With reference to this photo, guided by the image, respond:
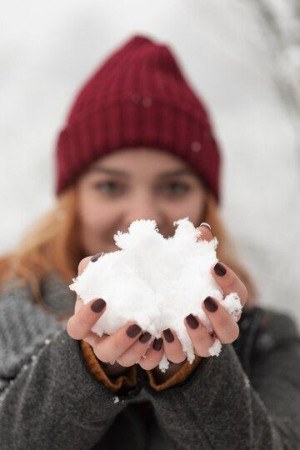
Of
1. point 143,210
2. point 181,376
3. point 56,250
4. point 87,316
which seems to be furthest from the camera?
point 56,250

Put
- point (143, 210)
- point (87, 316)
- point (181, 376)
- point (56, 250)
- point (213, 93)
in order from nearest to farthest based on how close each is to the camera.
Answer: point (87, 316) → point (181, 376) → point (143, 210) → point (56, 250) → point (213, 93)

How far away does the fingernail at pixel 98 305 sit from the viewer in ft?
2.28

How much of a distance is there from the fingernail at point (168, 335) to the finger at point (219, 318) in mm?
55

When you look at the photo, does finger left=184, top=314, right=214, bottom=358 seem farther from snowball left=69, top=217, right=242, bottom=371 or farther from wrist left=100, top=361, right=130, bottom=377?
wrist left=100, top=361, right=130, bottom=377

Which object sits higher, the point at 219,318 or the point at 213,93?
the point at 219,318

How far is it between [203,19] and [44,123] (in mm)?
971

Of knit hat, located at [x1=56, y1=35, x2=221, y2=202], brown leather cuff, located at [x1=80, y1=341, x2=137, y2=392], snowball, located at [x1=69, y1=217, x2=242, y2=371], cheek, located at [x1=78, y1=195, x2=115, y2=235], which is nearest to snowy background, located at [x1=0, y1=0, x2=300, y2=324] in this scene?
knit hat, located at [x1=56, y1=35, x2=221, y2=202]

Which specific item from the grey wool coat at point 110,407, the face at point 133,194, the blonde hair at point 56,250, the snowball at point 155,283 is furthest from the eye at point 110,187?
the snowball at point 155,283

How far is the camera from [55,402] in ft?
2.77

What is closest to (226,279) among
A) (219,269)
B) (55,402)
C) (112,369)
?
(219,269)

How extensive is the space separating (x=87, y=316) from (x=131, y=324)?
0.06 metres

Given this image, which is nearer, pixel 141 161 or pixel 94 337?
pixel 94 337

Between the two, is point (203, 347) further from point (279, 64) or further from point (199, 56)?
point (199, 56)

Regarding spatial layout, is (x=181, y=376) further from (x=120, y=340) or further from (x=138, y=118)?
(x=138, y=118)
